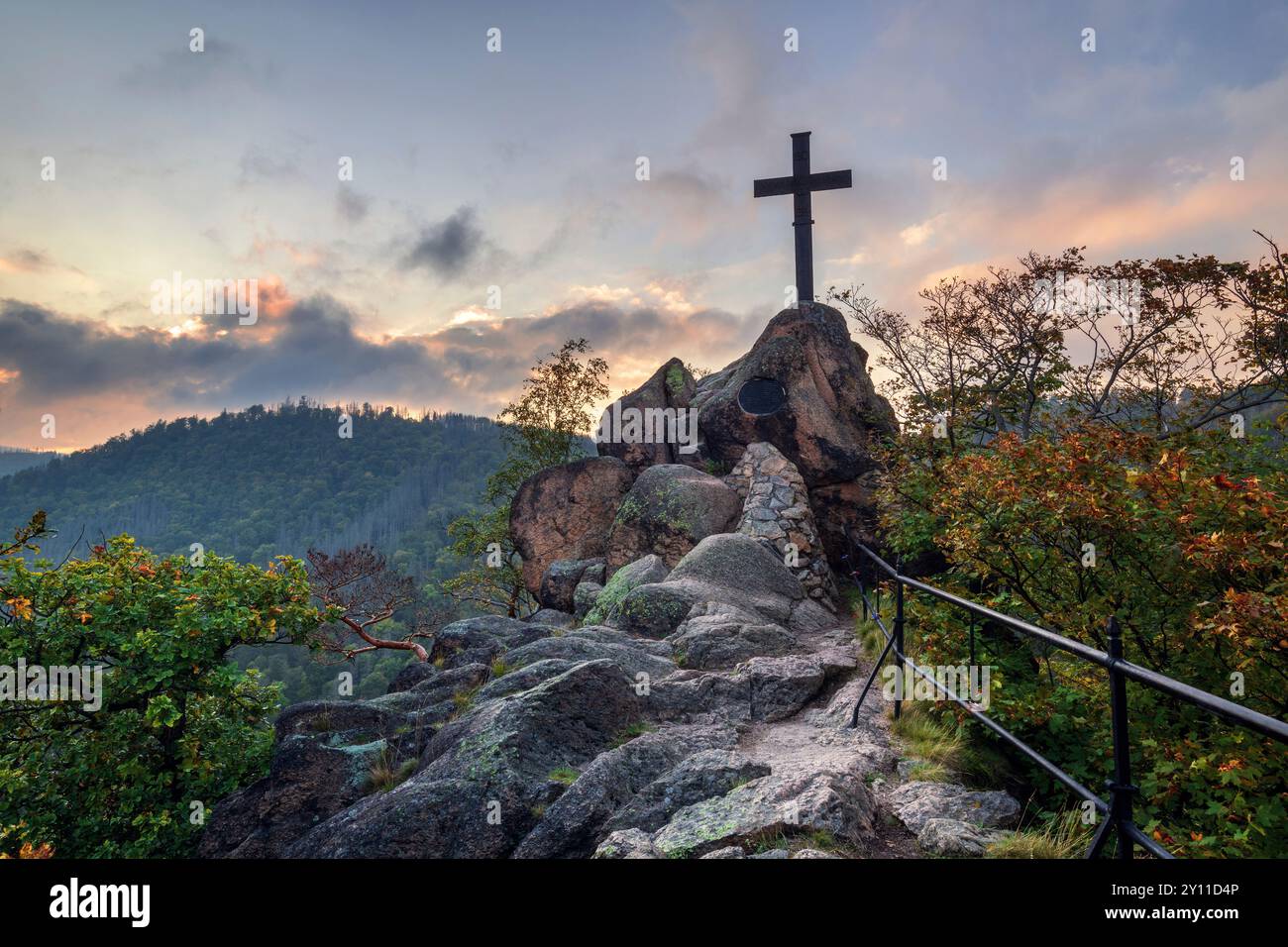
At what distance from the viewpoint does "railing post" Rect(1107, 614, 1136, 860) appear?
2377 mm

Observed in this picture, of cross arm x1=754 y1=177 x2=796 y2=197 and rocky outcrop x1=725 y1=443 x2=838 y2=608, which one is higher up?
cross arm x1=754 y1=177 x2=796 y2=197

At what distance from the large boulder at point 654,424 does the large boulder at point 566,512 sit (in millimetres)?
720

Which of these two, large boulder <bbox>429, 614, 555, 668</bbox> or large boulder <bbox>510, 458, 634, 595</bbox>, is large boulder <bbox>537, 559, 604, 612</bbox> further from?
large boulder <bbox>429, 614, 555, 668</bbox>

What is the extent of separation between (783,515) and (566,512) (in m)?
5.43

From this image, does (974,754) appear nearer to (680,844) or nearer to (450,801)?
(680,844)

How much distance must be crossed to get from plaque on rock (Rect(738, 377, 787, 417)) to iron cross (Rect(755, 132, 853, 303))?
3.15m

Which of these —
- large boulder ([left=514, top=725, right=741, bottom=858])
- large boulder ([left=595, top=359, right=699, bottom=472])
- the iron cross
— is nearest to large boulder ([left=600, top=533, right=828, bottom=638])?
large boulder ([left=514, top=725, right=741, bottom=858])

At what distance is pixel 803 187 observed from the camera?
52.1ft

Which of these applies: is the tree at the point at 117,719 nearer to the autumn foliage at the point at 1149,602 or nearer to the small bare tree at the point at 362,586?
the small bare tree at the point at 362,586

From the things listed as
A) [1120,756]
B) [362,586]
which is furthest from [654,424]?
[1120,756]

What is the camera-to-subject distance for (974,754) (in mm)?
4816

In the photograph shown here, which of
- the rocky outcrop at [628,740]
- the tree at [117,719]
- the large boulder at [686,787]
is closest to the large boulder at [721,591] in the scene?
the rocky outcrop at [628,740]

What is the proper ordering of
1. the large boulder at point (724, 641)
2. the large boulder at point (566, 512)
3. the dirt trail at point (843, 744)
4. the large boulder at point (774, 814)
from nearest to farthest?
the large boulder at point (774, 814)
the dirt trail at point (843, 744)
the large boulder at point (724, 641)
the large boulder at point (566, 512)

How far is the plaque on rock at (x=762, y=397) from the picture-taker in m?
14.9
